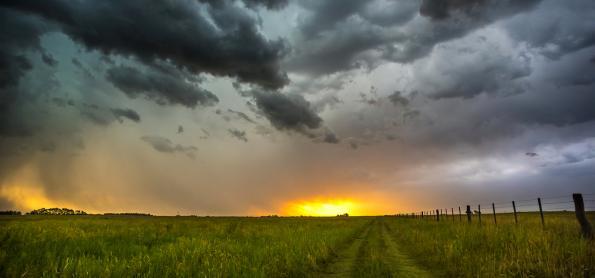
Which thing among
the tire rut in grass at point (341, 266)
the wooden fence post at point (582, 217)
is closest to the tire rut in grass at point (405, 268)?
the tire rut in grass at point (341, 266)

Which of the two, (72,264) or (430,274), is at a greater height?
(72,264)

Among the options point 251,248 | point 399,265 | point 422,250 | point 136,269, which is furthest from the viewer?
point 422,250

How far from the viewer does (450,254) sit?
10977 mm

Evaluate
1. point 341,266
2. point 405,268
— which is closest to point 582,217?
point 405,268

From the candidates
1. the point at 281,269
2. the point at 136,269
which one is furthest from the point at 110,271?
the point at 281,269

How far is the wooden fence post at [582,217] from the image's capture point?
1284 centimetres

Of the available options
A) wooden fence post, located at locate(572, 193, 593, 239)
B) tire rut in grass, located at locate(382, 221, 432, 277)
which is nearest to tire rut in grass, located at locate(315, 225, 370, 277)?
tire rut in grass, located at locate(382, 221, 432, 277)

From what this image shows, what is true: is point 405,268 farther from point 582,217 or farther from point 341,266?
point 582,217

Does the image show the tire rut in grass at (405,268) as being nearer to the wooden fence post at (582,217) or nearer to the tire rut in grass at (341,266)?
the tire rut in grass at (341,266)

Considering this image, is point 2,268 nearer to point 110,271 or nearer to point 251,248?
point 110,271

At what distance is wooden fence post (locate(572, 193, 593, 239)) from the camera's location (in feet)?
42.1

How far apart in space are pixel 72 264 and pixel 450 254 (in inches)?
408

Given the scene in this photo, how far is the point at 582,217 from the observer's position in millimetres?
13328

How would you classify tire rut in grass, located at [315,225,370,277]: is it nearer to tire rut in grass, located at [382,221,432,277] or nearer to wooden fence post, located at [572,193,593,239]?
tire rut in grass, located at [382,221,432,277]
